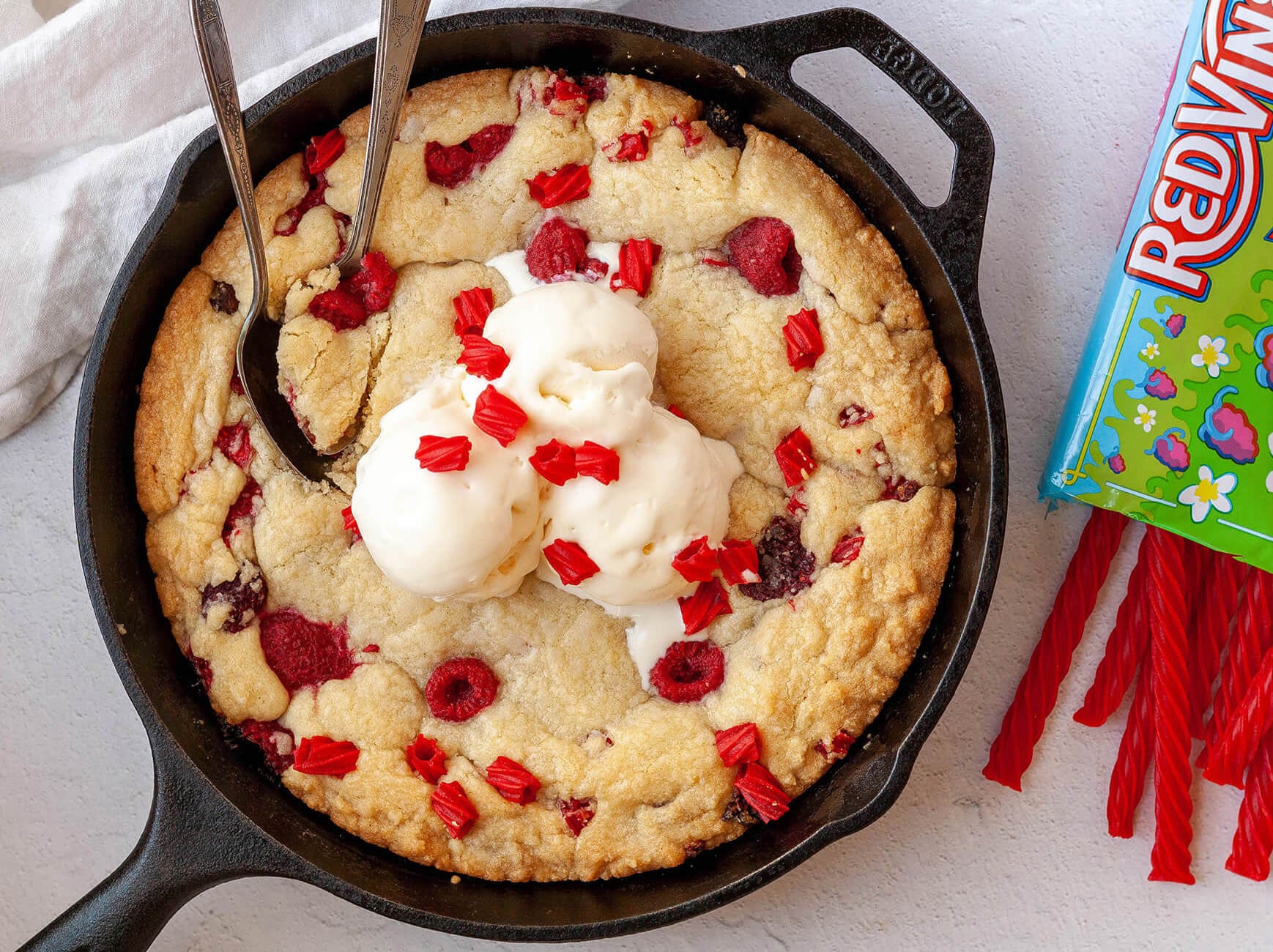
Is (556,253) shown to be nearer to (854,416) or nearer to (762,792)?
(854,416)

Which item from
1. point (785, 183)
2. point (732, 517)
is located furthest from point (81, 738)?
point (785, 183)

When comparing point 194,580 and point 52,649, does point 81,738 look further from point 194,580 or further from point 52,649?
A: point 194,580

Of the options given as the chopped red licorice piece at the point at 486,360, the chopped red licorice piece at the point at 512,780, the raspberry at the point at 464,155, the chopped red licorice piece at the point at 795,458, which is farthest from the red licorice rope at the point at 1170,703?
the raspberry at the point at 464,155

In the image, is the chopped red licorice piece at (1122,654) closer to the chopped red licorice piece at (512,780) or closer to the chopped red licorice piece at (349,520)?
the chopped red licorice piece at (512,780)

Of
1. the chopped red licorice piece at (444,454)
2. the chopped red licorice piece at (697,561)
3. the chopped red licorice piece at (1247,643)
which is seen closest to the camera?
the chopped red licorice piece at (444,454)

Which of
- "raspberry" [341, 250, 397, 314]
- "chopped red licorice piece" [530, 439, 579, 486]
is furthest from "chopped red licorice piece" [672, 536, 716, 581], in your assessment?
"raspberry" [341, 250, 397, 314]

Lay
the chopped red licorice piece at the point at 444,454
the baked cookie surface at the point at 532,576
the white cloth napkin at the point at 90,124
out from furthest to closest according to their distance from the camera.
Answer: the white cloth napkin at the point at 90,124, the baked cookie surface at the point at 532,576, the chopped red licorice piece at the point at 444,454
